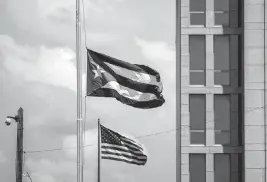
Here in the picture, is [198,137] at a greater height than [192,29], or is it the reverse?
[192,29]

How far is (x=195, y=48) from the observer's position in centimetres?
4466

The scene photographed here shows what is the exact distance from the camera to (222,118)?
44.8 m

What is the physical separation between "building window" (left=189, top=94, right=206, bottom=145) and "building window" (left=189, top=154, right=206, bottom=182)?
3.71ft

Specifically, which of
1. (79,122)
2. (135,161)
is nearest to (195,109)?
(135,161)

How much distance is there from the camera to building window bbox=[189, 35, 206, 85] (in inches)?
1753

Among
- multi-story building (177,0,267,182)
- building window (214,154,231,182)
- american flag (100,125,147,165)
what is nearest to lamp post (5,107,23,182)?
american flag (100,125,147,165)

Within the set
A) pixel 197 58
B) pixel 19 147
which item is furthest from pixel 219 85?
pixel 19 147

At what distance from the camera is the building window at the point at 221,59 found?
44.8m

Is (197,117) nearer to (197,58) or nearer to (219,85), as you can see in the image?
(219,85)
